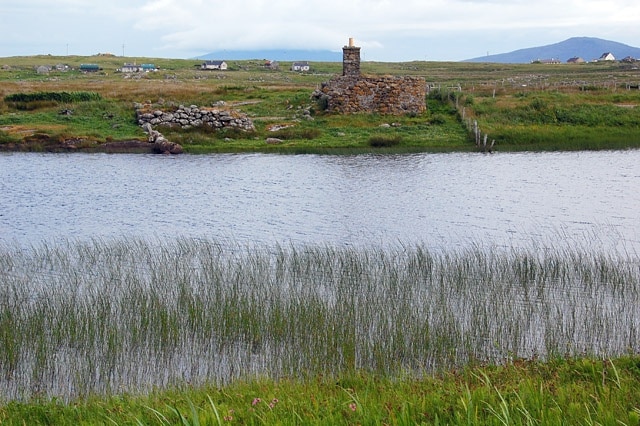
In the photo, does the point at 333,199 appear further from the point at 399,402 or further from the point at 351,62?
the point at 351,62

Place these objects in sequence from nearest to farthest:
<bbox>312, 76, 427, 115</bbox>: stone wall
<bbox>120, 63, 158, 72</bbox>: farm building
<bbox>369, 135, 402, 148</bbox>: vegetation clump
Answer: <bbox>369, 135, 402, 148</bbox>: vegetation clump
<bbox>312, 76, 427, 115</bbox>: stone wall
<bbox>120, 63, 158, 72</bbox>: farm building

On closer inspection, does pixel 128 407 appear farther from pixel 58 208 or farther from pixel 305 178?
pixel 305 178

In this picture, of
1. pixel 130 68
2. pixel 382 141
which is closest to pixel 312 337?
pixel 382 141

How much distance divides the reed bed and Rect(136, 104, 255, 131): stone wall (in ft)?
95.4

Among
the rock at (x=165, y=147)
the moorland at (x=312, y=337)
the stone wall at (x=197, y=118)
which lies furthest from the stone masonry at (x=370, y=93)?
the moorland at (x=312, y=337)

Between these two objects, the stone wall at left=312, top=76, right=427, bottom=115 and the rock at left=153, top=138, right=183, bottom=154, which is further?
the stone wall at left=312, top=76, right=427, bottom=115

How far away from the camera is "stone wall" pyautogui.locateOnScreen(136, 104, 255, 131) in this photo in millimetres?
46062

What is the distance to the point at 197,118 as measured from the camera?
46.8 m

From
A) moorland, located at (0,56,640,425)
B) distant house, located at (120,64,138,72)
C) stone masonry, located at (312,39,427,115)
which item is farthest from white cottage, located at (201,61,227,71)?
moorland, located at (0,56,640,425)

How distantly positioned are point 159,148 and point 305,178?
12906 millimetres

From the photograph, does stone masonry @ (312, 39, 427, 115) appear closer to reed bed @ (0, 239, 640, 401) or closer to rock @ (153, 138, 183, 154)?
rock @ (153, 138, 183, 154)

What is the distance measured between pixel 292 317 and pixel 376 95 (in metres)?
36.9

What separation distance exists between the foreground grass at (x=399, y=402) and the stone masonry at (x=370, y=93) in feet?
128

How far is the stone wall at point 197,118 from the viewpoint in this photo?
Answer: 46.1m
